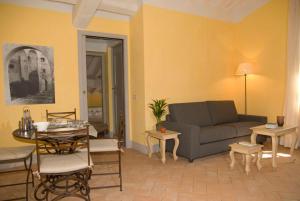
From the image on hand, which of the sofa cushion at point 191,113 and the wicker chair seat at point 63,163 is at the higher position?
the sofa cushion at point 191,113

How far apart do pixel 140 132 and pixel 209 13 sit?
298cm

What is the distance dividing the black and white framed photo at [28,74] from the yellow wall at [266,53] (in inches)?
169

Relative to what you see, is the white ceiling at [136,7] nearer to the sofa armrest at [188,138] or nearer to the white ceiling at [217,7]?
the white ceiling at [217,7]

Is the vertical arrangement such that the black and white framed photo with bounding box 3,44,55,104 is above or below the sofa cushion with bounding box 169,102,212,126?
above

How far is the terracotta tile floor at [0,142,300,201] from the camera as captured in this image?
2568mm

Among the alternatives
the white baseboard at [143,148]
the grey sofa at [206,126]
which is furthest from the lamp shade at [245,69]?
the white baseboard at [143,148]

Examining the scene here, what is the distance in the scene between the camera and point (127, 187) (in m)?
2.86

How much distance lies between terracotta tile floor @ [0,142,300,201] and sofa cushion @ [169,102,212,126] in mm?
781

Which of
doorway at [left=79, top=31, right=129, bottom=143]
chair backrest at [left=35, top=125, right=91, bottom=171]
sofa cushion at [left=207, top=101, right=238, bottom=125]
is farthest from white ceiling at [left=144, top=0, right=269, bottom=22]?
Result: chair backrest at [left=35, top=125, right=91, bottom=171]

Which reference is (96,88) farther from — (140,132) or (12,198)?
(12,198)

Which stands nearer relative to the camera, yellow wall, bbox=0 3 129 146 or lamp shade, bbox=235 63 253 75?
yellow wall, bbox=0 3 129 146

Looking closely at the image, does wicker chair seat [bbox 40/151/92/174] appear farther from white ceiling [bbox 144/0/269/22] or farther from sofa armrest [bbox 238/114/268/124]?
sofa armrest [bbox 238/114/268/124]

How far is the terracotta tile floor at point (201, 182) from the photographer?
8.43ft

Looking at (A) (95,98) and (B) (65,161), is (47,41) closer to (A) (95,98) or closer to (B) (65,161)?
(B) (65,161)
